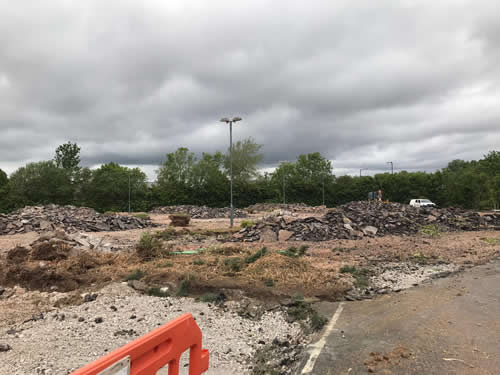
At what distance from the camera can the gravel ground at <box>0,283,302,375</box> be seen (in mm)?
3816

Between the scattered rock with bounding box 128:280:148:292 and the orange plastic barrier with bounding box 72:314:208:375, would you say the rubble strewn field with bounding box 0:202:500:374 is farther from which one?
the orange plastic barrier with bounding box 72:314:208:375

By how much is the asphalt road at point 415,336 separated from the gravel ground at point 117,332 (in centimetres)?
77

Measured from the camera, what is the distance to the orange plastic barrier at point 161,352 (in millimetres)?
1718

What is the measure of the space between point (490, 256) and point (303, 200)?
4058 cm

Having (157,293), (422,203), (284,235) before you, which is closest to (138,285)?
(157,293)

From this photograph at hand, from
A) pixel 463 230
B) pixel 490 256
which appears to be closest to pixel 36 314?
pixel 490 256

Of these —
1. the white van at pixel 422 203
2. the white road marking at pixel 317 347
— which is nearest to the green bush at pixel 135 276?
the white road marking at pixel 317 347

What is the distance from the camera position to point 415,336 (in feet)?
14.0

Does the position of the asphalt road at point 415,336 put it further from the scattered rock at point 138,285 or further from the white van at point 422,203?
the white van at point 422,203

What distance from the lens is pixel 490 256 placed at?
35.2 feet

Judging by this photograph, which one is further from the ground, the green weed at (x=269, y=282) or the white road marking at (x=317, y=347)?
the green weed at (x=269, y=282)

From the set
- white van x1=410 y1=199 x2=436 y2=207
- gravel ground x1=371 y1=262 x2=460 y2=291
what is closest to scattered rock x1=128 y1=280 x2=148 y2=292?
gravel ground x1=371 y1=262 x2=460 y2=291

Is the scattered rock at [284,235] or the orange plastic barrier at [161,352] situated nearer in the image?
the orange plastic barrier at [161,352]

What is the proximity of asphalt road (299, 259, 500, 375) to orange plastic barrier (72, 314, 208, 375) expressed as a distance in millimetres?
1593
